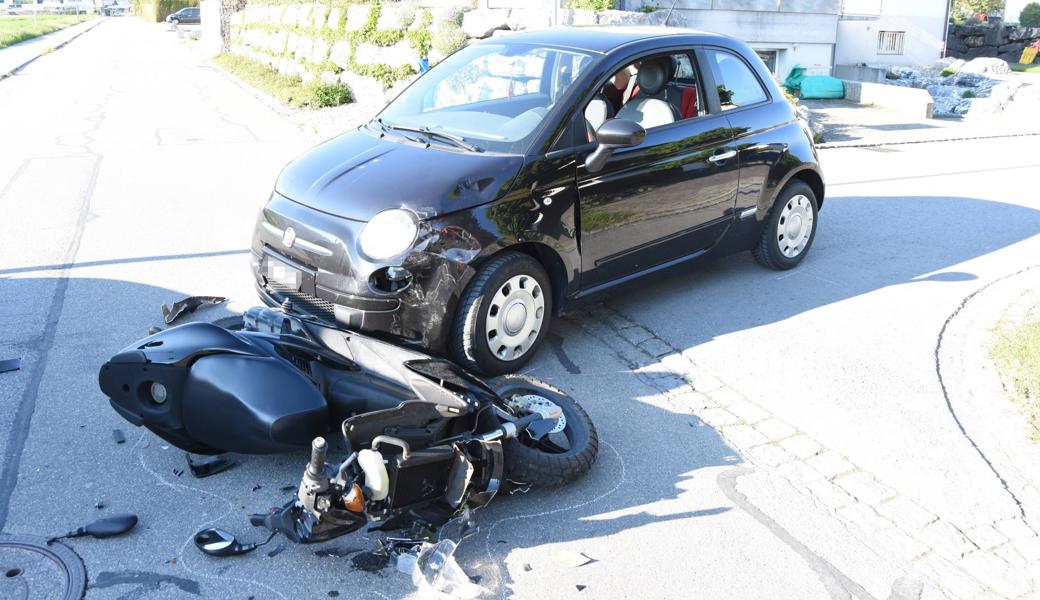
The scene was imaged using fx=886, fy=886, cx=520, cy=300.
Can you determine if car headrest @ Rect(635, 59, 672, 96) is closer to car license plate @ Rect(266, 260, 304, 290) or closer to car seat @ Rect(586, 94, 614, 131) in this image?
car seat @ Rect(586, 94, 614, 131)

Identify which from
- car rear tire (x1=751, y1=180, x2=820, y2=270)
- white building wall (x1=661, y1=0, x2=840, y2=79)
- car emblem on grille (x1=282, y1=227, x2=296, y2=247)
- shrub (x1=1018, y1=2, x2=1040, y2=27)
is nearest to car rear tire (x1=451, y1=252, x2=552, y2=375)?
car emblem on grille (x1=282, y1=227, x2=296, y2=247)

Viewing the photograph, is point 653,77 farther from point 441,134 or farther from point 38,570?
point 38,570

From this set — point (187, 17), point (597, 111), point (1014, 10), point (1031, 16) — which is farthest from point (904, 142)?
point (187, 17)

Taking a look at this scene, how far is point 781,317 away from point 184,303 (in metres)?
4.17

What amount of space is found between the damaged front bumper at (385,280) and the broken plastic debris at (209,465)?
1003mm

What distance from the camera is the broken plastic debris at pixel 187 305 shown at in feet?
19.2

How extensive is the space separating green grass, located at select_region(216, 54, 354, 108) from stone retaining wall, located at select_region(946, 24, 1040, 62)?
33696mm

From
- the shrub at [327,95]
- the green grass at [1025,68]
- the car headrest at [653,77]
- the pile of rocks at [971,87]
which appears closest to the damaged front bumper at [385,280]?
the car headrest at [653,77]

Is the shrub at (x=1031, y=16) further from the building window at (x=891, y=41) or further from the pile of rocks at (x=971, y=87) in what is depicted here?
the building window at (x=891, y=41)

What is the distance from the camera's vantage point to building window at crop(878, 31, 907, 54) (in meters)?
28.3

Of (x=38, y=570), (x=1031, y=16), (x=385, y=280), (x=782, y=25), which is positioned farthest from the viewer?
(x=1031, y=16)

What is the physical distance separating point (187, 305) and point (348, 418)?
8.91ft

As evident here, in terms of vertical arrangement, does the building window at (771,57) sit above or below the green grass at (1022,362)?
above

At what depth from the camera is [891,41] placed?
28766 mm
